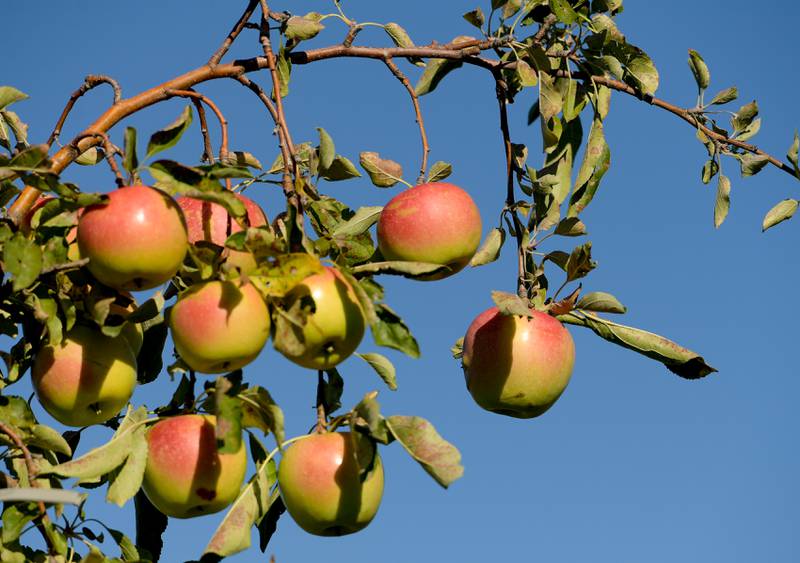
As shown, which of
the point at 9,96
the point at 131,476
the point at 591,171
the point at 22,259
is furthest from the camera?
the point at 591,171

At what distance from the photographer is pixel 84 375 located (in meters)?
1.98

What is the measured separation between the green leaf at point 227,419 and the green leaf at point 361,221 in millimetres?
533

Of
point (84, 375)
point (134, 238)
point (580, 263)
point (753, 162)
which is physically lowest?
point (84, 375)

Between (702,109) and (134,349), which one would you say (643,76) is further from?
(134,349)

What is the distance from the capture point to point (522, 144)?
2.40 m

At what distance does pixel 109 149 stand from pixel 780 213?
5.50 ft

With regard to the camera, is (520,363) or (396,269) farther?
(520,363)

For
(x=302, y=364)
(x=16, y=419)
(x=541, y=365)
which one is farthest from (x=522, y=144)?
(x=16, y=419)

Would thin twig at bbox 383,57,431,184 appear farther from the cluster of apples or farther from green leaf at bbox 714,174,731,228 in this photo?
green leaf at bbox 714,174,731,228

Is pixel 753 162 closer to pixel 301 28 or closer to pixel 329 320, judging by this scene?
pixel 301 28

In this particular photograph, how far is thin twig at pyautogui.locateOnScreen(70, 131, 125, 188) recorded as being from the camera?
75.7 inches

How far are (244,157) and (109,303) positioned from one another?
65 cm

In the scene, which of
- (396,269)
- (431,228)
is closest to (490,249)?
(431,228)

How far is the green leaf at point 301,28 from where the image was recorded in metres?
2.20
